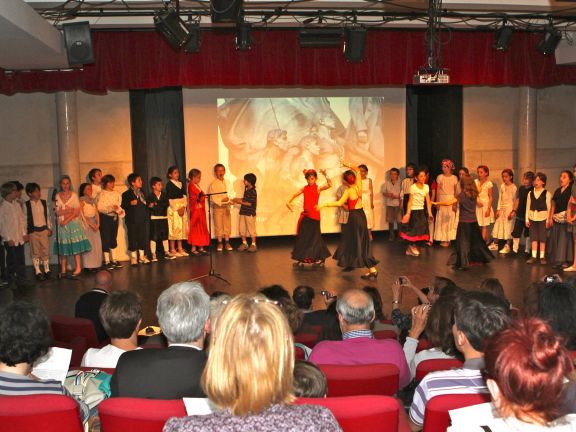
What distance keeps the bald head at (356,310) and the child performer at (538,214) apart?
276 inches

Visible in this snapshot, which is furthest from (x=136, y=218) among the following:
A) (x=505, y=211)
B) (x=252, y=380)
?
(x=252, y=380)

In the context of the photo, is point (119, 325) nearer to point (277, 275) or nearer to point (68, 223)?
point (277, 275)

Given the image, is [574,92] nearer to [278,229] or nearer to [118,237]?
[278,229]

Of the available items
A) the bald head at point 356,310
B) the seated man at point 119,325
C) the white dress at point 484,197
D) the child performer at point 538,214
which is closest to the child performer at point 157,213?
the white dress at point 484,197

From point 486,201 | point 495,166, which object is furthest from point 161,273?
point 495,166

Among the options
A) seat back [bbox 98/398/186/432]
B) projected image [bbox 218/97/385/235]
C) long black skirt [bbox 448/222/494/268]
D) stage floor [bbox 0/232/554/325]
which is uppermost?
projected image [bbox 218/97/385/235]

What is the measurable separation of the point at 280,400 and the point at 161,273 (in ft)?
27.9

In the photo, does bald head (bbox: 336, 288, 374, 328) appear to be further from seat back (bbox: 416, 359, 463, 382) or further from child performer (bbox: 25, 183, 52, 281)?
child performer (bbox: 25, 183, 52, 281)

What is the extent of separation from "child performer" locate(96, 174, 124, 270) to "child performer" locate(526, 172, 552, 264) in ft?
19.6

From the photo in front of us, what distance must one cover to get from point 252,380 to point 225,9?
6098 mm

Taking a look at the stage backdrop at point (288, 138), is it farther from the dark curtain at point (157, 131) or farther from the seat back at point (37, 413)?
the seat back at point (37, 413)

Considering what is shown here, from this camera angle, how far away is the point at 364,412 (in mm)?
2424

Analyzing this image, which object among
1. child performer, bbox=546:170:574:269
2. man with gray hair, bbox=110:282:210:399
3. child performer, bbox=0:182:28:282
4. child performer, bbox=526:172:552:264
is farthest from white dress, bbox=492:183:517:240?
man with gray hair, bbox=110:282:210:399

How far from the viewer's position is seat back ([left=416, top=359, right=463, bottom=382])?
3.44 m
